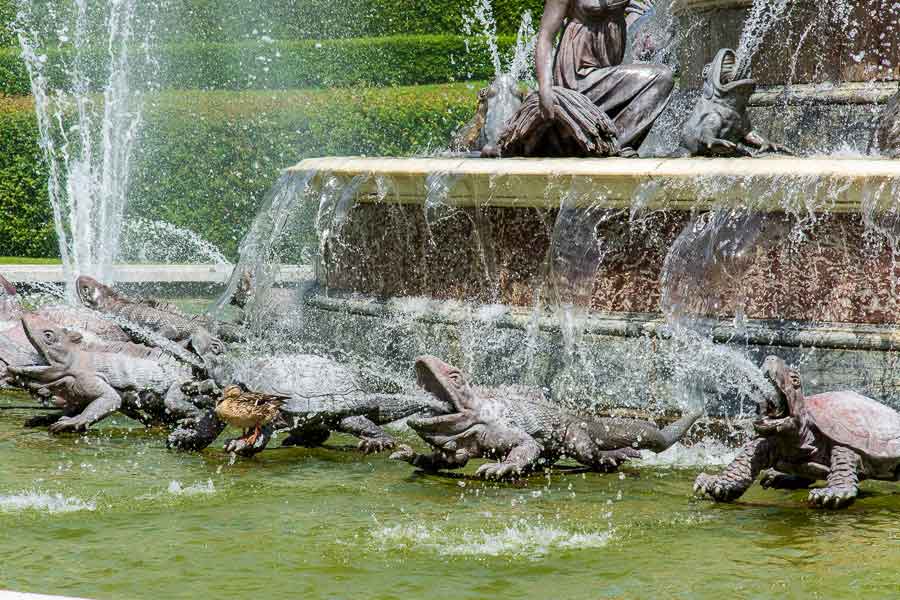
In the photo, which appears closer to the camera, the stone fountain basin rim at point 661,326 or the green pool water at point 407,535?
the green pool water at point 407,535

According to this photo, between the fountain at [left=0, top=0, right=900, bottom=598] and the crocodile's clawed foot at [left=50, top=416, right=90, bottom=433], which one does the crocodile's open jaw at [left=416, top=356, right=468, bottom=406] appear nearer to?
the fountain at [left=0, top=0, right=900, bottom=598]

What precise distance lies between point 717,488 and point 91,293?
16.2ft

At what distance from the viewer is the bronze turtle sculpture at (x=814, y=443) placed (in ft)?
17.9

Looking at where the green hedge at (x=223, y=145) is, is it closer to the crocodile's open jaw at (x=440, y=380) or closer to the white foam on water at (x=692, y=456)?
the white foam on water at (x=692, y=456)

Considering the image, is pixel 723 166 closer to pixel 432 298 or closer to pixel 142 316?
pixel 432 298

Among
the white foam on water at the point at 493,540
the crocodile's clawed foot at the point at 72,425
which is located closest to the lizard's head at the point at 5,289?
the crocodile's clawed foot at the point at 72,425

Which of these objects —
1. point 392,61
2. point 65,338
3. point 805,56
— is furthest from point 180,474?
point 392,61

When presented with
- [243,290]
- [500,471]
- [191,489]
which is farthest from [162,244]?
[500,471]

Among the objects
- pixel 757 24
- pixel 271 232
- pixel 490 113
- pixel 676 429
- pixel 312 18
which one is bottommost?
pixel 676 429

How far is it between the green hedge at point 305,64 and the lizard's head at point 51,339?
36.6ft

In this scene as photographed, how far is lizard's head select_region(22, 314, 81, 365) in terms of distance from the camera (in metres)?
7.28

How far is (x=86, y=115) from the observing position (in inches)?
665

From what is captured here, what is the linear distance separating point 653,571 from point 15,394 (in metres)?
5.28

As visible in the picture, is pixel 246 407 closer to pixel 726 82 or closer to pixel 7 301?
pixel 726 82
